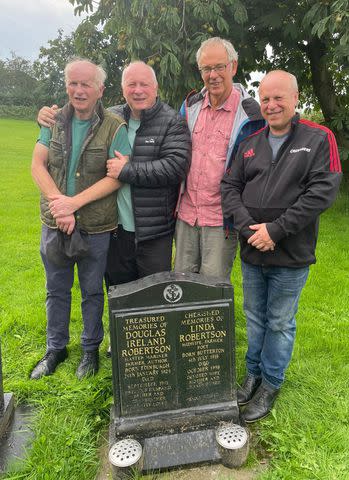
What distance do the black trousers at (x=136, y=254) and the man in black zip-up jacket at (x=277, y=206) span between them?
2.06 feet

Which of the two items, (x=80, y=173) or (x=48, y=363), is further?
(x=48, y=363)

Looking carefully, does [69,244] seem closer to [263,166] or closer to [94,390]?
[94,390]

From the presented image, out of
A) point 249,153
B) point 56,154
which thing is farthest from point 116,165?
point 249,153

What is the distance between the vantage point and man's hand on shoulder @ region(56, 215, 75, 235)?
2.97m

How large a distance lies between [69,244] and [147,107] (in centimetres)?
109

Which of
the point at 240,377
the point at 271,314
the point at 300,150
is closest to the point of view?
the point at 300,150

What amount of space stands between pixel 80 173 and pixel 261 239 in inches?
52.0

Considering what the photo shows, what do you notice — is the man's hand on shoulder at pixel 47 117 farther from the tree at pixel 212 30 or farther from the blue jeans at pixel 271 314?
the tree at pixel 212 30

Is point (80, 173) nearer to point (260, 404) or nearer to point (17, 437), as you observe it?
point (17, 437)

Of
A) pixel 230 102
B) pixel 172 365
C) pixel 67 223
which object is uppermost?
pixel 230 102

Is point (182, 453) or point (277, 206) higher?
point (277, 206)

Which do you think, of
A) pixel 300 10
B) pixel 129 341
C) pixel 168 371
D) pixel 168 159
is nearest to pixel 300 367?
pixel 168 371

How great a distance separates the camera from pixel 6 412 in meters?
2.91

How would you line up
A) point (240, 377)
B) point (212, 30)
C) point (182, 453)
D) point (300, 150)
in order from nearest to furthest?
point (300, 150) < point (182, 453) < point (240, 377) < point (212, 30)
